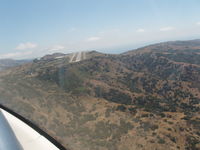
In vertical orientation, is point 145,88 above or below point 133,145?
below

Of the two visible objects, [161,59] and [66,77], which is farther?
[161,59]

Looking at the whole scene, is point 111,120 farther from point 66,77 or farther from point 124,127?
point 66,77

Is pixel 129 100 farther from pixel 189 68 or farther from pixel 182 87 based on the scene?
pixel 189 68

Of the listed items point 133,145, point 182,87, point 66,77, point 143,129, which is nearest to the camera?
point 133,145

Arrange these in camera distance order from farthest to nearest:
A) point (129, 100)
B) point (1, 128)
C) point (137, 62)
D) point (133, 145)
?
point (137, 62) → point (129, 100) → point (133, 145) → point (1, 128)

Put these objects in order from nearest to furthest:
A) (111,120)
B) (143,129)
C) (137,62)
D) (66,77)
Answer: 1. (143,129)
2. (111,120)
3. (66,77)
4. (137,62)

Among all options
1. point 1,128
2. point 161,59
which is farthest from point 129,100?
point 161,59

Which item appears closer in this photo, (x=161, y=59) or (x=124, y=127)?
(x=124, y=127)

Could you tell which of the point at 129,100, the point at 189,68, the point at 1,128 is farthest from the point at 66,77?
the point at 189,68

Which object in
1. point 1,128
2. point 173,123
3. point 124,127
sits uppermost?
point 1,128
